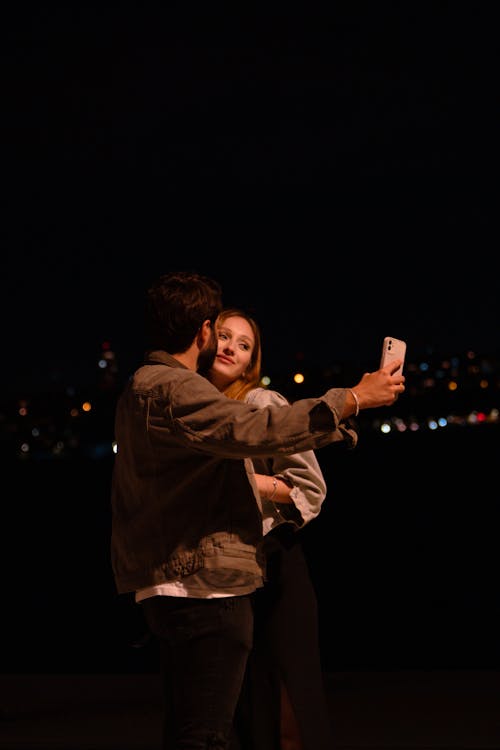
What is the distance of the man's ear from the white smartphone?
0.43m

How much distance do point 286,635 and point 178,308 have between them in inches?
48.0

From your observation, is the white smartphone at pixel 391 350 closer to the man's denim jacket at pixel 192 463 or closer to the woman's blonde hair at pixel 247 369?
the man's denim jacket at pixel 192 463

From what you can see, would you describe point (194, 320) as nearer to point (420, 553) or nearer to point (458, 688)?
point (458, 688)

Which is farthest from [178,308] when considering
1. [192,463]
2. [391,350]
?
[391,350]

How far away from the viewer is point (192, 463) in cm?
304

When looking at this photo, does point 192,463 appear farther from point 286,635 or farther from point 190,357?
point 286,635

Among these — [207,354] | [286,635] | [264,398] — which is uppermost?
[207,354]

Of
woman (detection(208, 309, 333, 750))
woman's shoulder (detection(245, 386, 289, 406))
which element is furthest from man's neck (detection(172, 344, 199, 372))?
woman's shoulder (detection(245, 386, 289, 406))

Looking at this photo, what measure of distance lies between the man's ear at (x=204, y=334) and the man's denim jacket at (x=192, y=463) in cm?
8

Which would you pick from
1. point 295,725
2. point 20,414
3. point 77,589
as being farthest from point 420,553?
point 20,414

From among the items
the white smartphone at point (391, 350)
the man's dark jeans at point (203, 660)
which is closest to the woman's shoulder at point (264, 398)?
the white smartphone at point (391, 350)

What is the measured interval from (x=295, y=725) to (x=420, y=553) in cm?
889

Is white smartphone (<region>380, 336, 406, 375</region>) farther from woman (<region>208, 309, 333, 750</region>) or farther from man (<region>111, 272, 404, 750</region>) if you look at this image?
woman (<region>208, 309, 333, 750</region>)

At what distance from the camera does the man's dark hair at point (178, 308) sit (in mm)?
3090
